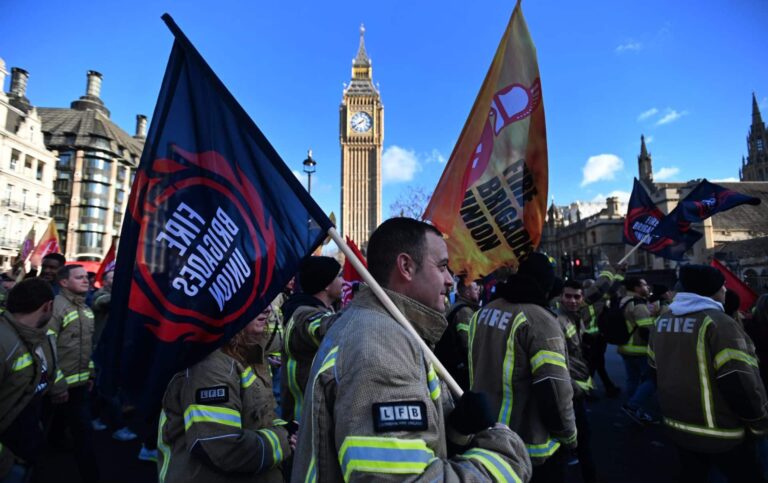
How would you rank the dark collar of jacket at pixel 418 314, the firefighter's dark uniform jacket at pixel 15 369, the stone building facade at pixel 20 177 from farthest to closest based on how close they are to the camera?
the stone building facade at pixel 20 177 → the firefighter's dark uniform jacket at pixel 15 369 → the dark collar of jacket at pixel 418 314

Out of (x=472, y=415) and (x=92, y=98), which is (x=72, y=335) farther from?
(x=92, y=98)

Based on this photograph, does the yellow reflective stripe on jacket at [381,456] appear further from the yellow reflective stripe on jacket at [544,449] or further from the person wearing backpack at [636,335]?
the person wearing backpack at [636,335]

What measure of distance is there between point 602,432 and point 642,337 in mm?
1584

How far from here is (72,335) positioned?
470 centimetres

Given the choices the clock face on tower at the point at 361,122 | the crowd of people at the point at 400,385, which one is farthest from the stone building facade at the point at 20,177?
the clock face on tower at the point at 361,122

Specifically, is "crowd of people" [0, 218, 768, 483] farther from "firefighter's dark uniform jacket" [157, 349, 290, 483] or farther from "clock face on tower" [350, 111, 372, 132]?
"clock face on tower" [350, 111, 372, 132]

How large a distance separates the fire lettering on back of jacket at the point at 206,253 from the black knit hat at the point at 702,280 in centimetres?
334

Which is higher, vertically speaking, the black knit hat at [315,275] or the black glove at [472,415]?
the black knit hat at [315,275]

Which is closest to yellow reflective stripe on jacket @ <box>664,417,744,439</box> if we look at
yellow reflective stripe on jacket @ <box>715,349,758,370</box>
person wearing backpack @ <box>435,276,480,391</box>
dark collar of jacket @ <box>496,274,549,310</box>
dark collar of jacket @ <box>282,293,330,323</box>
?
yellow reflective stripe on jacket @ <box>715,349,758,370</box>

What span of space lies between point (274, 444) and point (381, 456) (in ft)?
4.46

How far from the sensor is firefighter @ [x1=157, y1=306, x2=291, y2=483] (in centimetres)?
203

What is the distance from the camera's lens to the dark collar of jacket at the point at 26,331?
296cm

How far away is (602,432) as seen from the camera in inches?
225

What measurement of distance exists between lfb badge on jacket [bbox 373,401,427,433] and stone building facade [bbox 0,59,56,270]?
39.4 metres
